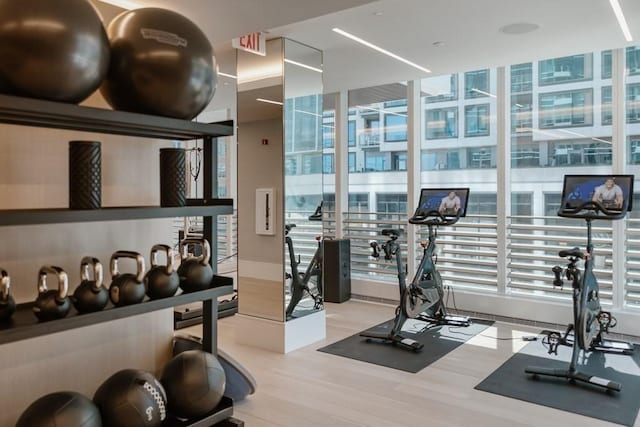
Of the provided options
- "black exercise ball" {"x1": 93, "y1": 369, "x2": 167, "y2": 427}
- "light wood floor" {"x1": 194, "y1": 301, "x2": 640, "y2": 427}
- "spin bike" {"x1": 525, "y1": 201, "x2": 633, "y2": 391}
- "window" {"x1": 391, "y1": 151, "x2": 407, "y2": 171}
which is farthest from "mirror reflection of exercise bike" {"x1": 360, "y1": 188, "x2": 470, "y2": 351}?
"black exercise ball" {"x1": 93, "y1": 369, "x2": 167, "y2": 427}

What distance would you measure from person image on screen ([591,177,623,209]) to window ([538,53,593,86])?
71.8 inches

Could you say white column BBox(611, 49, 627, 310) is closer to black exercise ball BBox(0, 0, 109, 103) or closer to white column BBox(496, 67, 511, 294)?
white column BBox(496, 67, 511, 294)

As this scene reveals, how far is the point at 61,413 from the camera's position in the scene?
2.22 m

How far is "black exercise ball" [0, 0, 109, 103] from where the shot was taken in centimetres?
180

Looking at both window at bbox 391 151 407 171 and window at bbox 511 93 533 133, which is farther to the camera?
window at bbox 391 151 407 171

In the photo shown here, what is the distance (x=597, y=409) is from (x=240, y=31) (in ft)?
12.5

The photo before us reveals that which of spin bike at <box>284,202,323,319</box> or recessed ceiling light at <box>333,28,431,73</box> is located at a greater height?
recessed ceiling light at <box>333,28,431,73</box>

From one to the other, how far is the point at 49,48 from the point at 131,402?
1.63 m

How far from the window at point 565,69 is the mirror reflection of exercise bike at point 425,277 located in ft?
5.62

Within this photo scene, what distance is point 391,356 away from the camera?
4.68m

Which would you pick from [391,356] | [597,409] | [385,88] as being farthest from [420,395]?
[385,88]

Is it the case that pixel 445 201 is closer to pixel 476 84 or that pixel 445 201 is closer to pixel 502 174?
pixel 502 174

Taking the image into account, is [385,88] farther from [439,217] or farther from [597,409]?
[597,409]

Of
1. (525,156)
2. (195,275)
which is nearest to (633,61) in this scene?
(525,156)
